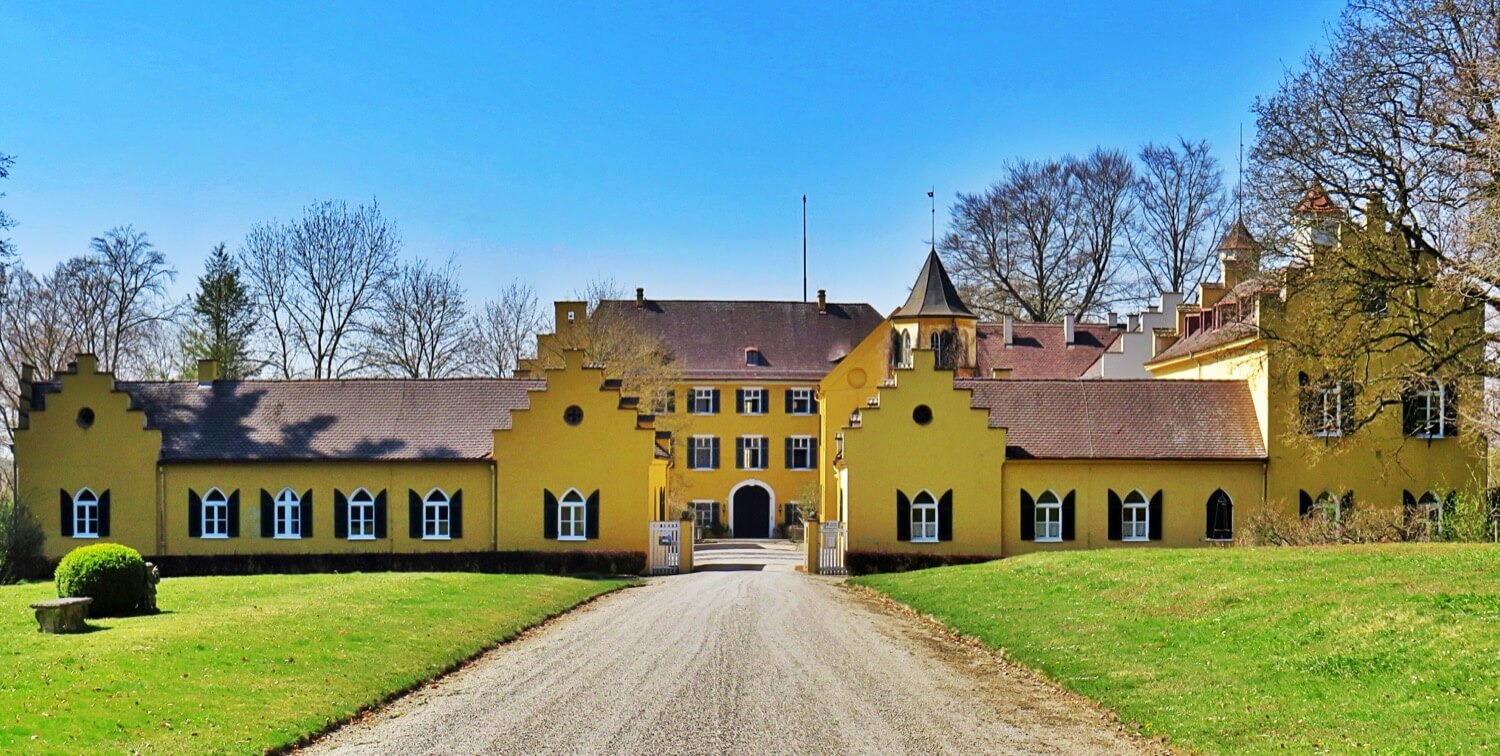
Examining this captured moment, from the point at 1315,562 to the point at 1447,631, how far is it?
740cm

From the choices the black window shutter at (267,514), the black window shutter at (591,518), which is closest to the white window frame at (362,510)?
the black window shutter at (267,514)

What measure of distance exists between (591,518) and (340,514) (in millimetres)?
6667

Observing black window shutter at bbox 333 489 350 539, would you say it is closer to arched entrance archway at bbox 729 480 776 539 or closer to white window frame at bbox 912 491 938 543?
white window frame at bbox 912 491 938 543

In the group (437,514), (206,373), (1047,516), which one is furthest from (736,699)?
(206,373)

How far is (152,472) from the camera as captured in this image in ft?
124

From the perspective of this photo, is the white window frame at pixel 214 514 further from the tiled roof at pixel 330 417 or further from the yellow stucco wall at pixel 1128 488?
the yellow stucco wall at pixel 1128 488

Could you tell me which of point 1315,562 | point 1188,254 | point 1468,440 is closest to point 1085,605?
point 1315,562

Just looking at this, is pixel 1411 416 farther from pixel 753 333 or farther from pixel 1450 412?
pixel 753 333

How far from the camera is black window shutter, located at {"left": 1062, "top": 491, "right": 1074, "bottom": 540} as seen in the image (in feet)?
123

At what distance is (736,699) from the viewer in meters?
14.9

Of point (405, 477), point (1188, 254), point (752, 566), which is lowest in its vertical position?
point (752, 566)

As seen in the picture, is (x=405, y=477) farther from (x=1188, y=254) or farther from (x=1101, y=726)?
(x=1188, y=254)

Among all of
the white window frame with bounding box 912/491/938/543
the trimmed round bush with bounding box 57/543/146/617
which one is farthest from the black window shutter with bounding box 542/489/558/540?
the trimmed round bush with bounding box 57/543/146/617

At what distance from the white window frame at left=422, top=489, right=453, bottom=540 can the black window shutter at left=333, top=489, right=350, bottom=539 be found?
2.02 m
